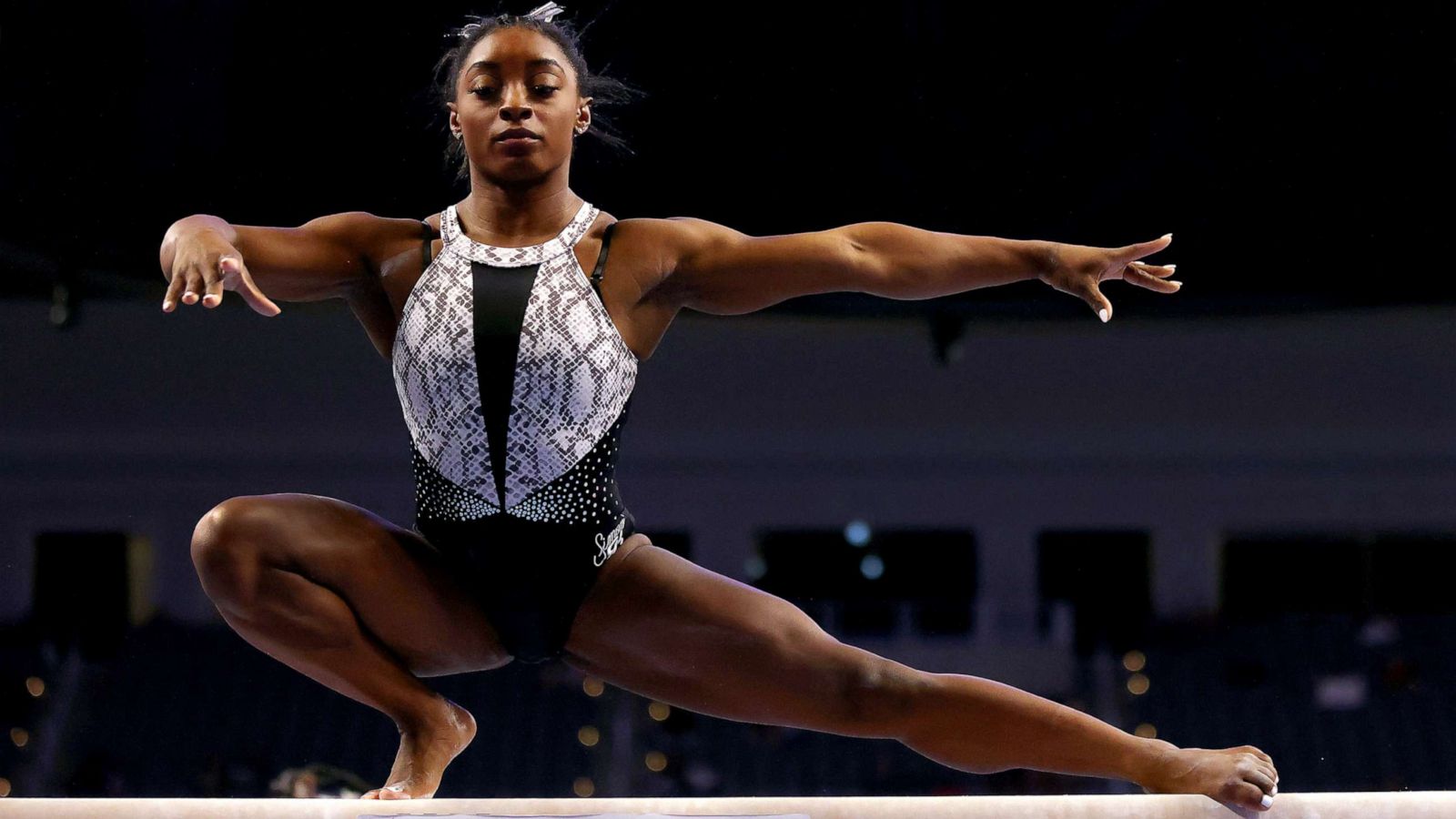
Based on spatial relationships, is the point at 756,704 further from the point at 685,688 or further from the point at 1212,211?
the point at 1212,211

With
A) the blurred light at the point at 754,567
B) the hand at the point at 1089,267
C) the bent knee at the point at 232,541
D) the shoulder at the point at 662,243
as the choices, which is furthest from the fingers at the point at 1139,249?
the blurred light at the point at 754,567

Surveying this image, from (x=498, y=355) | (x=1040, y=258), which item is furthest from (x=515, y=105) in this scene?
(x=1040, y=258)

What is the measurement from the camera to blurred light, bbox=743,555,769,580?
26.7 ft

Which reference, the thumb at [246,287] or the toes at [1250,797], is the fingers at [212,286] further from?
the toes at [1250,797]

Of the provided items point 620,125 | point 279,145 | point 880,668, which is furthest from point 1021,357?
point 880,668

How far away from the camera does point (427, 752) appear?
83.8 inches

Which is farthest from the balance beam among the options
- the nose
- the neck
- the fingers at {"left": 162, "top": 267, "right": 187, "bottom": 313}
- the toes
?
the nose

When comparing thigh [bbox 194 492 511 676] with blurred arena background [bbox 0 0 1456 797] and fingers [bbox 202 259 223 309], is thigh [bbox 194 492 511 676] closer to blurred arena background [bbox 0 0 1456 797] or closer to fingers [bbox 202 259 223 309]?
→ fingers [bbox 202 259 223 309]

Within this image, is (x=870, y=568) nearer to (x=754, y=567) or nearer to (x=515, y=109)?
(x=754, y=567)

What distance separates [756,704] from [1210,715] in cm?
672

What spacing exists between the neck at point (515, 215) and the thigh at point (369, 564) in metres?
0.50

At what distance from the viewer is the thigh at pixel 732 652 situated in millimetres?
2125

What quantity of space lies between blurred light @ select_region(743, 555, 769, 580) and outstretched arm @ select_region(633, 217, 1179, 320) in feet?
19.6

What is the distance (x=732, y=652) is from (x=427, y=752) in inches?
19.3
